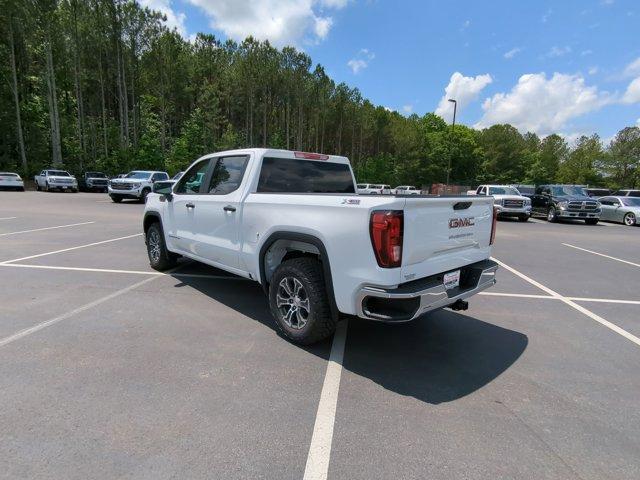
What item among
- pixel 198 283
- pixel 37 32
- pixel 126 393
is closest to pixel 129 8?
pixel 37 32

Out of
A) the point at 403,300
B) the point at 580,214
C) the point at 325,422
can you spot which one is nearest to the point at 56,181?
the point at 403,300

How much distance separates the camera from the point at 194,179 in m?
5.94

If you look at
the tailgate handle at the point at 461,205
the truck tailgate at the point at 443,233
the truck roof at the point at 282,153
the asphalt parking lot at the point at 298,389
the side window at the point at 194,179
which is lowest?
the asphalt parking lot at the point at 298,389

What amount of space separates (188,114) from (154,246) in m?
54.8

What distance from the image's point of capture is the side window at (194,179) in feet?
18.8

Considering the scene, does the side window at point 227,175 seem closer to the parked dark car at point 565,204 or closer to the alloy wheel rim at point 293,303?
the alloy wheel rim at point 293,303

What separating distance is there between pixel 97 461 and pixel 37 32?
4508cm

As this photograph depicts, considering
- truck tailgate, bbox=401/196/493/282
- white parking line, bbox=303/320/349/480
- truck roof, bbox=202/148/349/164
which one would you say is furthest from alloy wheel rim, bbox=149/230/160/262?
truck tailgate, bbox=401/196/493/282

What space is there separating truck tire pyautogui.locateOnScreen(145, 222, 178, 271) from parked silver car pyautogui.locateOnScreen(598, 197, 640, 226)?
23.2 metres

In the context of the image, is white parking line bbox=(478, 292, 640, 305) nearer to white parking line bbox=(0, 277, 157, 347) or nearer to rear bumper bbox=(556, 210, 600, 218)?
white parking line bbox=(0, 277, 157, 347)

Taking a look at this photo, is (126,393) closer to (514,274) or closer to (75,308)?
(75,308)

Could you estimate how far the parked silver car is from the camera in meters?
20.7

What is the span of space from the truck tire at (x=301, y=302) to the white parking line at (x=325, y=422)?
1.01ft

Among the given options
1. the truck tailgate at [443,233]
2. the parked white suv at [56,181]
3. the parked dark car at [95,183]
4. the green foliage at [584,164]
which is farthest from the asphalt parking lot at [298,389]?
the green foliage at [584,164]
